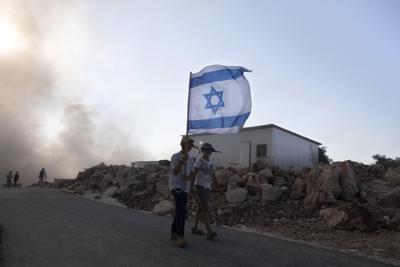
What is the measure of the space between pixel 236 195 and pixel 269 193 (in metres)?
1.05

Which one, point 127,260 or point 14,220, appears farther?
point 14,220

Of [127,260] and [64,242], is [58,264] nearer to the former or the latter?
[127,260]

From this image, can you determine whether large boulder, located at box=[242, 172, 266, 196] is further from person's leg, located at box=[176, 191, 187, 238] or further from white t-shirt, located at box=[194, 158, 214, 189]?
person's leg, located at box=[176, 191, 187, 238]

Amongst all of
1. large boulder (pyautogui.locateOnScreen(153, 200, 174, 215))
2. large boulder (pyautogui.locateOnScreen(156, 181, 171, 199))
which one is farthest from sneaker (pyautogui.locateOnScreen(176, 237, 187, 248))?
large boulder (pyautogui.locateOnScreen(156, 181, 171, 199))

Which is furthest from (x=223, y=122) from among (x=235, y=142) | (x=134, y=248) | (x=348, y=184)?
(x=235, y=142)

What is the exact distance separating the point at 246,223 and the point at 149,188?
693 cm

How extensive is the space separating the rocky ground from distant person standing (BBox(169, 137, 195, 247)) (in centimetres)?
334

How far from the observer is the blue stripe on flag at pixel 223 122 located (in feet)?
30.8

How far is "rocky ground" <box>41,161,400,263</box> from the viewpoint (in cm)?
1038

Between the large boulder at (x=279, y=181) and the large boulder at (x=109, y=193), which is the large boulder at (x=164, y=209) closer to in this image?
the large boulder at (x=279, y=181)

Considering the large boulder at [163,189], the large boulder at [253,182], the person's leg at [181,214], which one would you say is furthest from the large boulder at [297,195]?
the person's leg at [181,214]

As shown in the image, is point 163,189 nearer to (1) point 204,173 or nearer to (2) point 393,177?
(2) point 393,177

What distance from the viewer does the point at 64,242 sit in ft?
26.7

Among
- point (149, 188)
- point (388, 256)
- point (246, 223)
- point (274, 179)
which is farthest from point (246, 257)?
point (149, 188)
